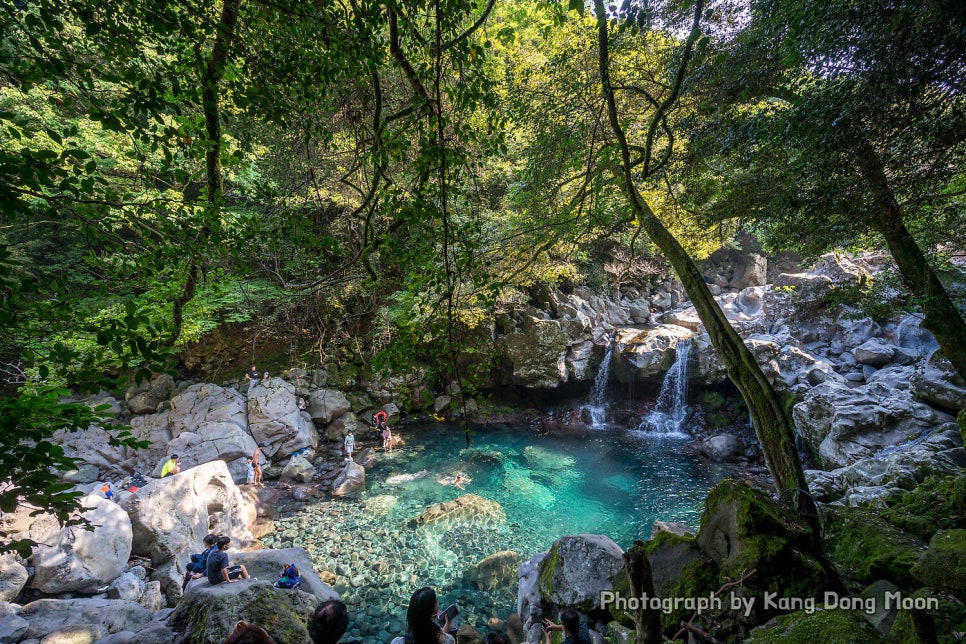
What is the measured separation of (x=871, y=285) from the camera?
705 centimetres

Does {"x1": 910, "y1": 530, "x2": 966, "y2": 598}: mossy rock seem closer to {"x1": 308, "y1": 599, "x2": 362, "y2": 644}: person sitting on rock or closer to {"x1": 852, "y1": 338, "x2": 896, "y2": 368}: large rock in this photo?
{"x1": 308, "y1": 599, "x2": 362, "y2": 644}: person sitting on rock

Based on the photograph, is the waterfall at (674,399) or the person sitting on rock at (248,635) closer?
the person sitting on rock at (248,635)

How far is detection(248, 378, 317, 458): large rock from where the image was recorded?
41.2 feet

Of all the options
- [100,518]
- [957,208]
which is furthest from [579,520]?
[100,518]

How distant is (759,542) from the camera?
3770 millimetres

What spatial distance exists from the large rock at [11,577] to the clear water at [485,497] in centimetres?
389

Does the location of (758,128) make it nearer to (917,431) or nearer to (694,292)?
(694,292)

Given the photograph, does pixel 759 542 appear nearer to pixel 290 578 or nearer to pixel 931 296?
pixel 931 296

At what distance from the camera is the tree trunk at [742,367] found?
166 inches

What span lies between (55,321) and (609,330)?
61.1 ft

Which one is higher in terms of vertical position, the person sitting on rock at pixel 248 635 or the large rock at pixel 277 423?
the person sitting on rock at pixel 248 635

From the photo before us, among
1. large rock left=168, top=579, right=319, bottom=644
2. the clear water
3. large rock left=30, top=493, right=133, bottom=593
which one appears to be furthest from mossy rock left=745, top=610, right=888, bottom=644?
large rock left=30, top=493, right=133, bottom=593

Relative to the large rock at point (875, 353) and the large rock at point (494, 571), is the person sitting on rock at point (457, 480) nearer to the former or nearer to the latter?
the large rock at point (494, 571)

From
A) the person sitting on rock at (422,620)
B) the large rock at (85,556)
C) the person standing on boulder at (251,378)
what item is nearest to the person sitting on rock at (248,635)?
the person sitting on rock at (422,620)
